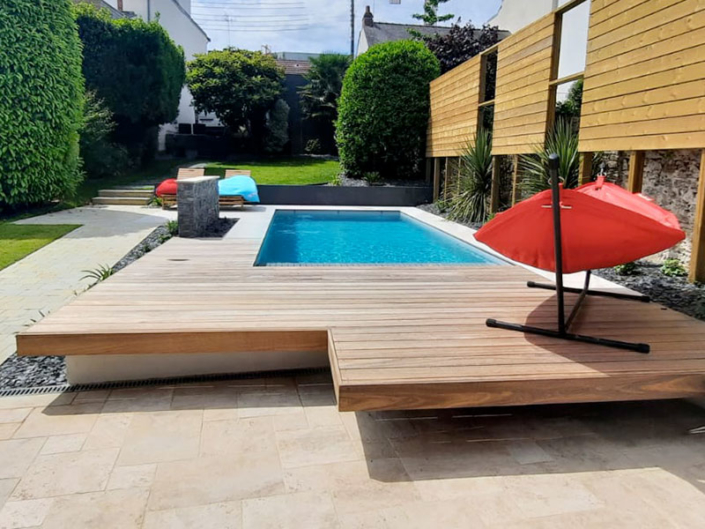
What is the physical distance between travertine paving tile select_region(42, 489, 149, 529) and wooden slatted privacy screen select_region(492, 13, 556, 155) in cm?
733

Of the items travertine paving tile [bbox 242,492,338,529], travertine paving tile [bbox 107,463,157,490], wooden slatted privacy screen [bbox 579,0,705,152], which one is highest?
wooden slatted privacy screen [bbox 579,0,705,152]

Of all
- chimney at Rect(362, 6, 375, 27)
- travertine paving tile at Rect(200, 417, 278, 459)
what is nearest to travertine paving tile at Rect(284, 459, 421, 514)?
travertine paving tile at Rect(200, 417, 278, 459)

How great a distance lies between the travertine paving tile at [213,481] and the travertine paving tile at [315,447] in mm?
91

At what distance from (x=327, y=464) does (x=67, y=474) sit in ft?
3.65

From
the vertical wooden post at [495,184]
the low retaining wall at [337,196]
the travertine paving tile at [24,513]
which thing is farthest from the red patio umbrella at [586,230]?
the low retaining wall at [337,196]

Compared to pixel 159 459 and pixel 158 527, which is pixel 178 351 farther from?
pixel 158 527

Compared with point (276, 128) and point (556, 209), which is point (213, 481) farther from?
point (276, 128)

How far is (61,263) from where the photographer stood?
20.2 ft

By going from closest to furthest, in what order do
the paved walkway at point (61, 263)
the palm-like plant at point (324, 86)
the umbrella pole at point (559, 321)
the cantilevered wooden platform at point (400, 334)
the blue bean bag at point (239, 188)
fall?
the cantilevered wooden platform at point (400, 334), the umbrella pole at point (559, 321), the paved walkway at point (61, 263), the blue bean bag at point (239, 188), the palm-like plant at point (324, 86)

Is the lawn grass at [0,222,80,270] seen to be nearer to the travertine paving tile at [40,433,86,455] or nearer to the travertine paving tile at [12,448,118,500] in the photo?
the travertine paving tile at [40,433,86,455]

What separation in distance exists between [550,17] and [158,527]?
311 inches

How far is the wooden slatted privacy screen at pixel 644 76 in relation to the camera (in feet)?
15.1

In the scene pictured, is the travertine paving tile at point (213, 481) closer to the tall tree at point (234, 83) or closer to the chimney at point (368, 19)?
the tall tree at point (234, 83)

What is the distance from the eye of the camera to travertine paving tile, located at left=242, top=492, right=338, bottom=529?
189 cm
